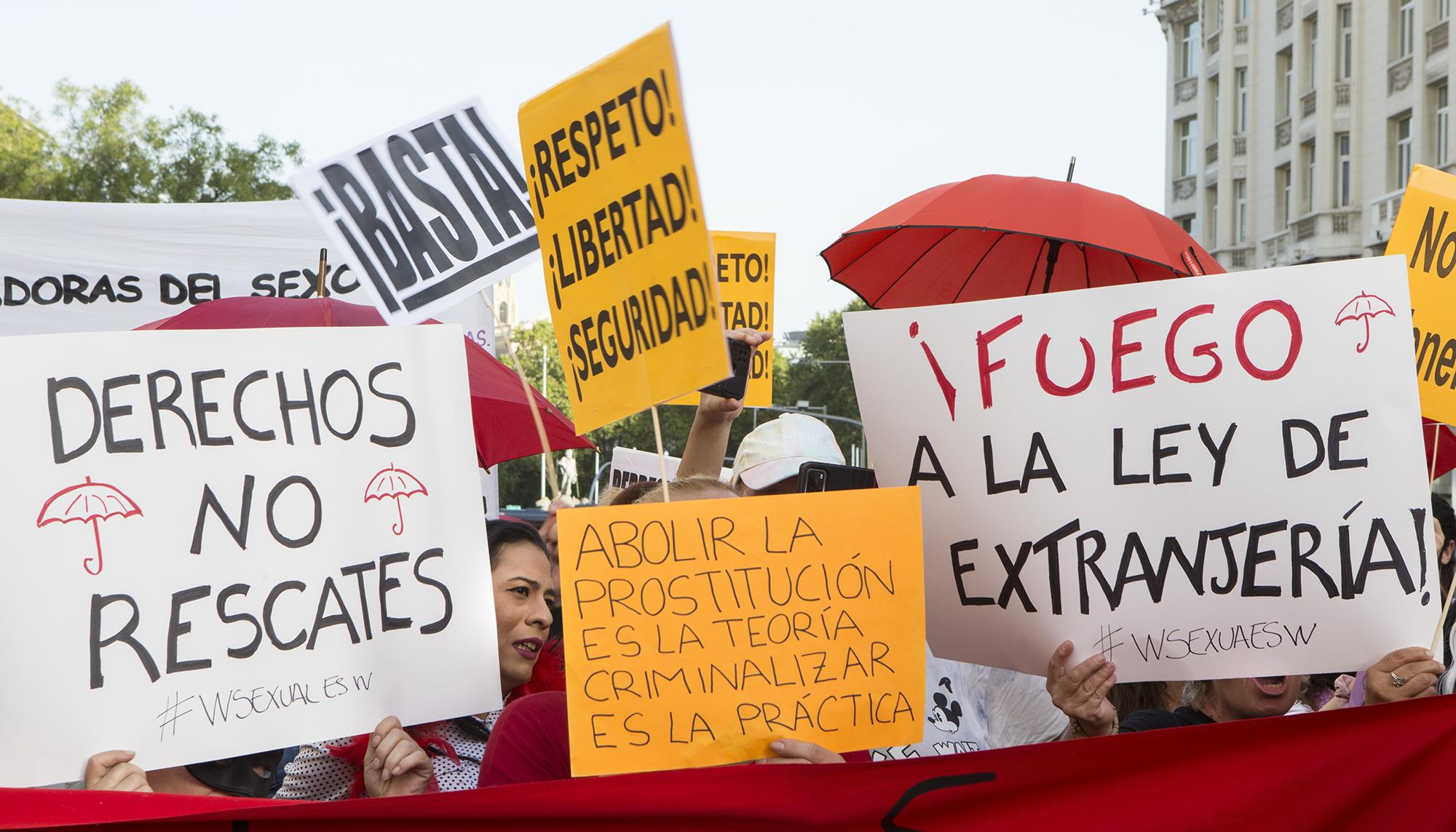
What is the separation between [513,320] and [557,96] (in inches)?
4890

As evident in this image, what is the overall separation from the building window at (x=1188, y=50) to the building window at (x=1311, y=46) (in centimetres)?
749

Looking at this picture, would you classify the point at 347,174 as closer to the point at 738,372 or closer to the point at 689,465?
the point at 738,372

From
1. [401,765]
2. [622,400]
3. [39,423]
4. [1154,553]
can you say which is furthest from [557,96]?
[1154,553]

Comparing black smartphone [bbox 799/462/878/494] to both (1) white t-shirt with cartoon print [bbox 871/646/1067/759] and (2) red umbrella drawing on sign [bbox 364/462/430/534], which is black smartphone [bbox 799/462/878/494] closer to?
(1) white t-shirt with cartoon print [bbox 871/646/1067/759]

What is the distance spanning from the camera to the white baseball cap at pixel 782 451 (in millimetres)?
3785

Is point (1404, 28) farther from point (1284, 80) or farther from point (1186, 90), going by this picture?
point (1186, 90)

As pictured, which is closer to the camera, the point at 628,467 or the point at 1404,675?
the point at 1404,675

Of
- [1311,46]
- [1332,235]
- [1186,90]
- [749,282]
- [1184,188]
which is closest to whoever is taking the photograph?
[749,282]

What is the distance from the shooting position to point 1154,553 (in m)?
2.76

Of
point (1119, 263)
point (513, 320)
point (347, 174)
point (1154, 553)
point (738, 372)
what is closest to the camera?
point (1154, 553)

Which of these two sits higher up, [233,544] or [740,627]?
[233,544]

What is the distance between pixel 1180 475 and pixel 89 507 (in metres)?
2.01

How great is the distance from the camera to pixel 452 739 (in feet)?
10.4

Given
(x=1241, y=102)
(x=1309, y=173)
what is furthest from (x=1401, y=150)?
(x=1241, y=102)
